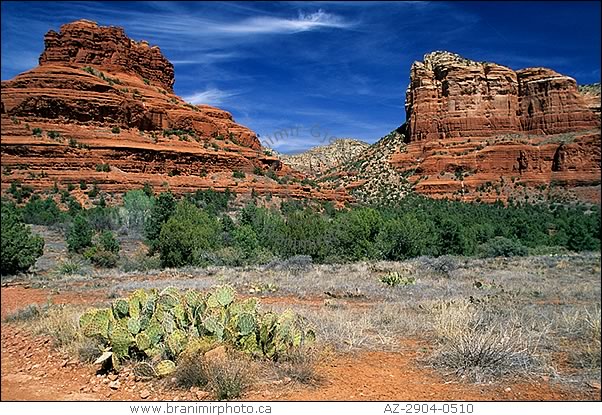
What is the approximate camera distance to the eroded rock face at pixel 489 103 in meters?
53.8

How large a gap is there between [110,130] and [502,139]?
56.1 meters

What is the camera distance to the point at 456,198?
Answer: 7162 cm

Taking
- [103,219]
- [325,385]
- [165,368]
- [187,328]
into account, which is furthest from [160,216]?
[325,385]

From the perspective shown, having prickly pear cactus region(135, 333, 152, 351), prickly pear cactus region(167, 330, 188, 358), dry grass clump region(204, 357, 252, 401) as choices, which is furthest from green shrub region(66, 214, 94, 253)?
dry grass clump region(204, 357, 252, 401)

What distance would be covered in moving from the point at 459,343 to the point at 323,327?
8.11 ft

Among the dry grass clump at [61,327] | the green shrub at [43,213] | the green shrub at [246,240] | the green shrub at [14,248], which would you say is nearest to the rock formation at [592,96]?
the green shrub at [246,240]

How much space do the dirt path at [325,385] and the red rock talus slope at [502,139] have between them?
2192 inches

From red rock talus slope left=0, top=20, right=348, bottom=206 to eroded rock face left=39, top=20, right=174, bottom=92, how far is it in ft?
0.39

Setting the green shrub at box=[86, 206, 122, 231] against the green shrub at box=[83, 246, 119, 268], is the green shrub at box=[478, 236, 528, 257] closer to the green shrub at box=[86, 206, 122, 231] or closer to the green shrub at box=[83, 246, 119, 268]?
the green shrub at box=[83, 246, 119, 268]

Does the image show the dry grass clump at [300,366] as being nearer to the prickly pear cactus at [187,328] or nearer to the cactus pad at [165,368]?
the prickly pear cactus at [187,328]

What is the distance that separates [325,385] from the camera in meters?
5.48

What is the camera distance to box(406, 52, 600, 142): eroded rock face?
53.8 m

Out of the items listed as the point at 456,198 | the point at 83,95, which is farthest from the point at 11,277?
the point at 456,198

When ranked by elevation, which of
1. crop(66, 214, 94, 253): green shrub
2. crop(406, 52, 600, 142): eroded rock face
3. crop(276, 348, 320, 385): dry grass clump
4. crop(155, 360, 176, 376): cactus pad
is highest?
crop(406, 52, 600, 142): eroded rock face
